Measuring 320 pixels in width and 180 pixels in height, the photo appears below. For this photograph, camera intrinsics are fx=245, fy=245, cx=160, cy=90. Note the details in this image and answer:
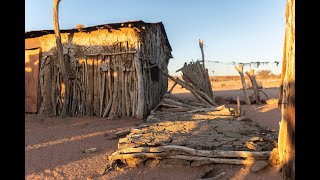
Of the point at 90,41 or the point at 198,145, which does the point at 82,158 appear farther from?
the point at 90,41

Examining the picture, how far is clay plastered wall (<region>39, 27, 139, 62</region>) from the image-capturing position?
9.77 metres

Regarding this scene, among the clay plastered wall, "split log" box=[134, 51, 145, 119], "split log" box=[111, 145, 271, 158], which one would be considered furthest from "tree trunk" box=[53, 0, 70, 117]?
"split log" box=[111, 145, 271, 158]

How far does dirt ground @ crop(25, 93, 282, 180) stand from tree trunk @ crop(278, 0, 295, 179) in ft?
1.45

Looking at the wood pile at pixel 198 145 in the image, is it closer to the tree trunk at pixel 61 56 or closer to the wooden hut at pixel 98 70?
the wooden hut at pixel 98 70

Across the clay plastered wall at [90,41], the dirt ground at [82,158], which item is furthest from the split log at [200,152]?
the clay plastered wall at [90,41]

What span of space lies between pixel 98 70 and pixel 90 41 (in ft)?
4.17

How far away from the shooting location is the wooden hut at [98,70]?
9.71m

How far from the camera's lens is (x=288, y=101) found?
3.16 m

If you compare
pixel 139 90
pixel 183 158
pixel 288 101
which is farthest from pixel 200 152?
pixel 139 90

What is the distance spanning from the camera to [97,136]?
22.1ft

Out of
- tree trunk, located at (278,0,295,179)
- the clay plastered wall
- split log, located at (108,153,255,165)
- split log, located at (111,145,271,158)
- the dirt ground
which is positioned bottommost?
the dirt ground

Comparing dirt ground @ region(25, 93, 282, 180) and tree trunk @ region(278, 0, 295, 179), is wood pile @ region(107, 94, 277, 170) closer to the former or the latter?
dirt ground @ region(25, 93, 282, 180)
